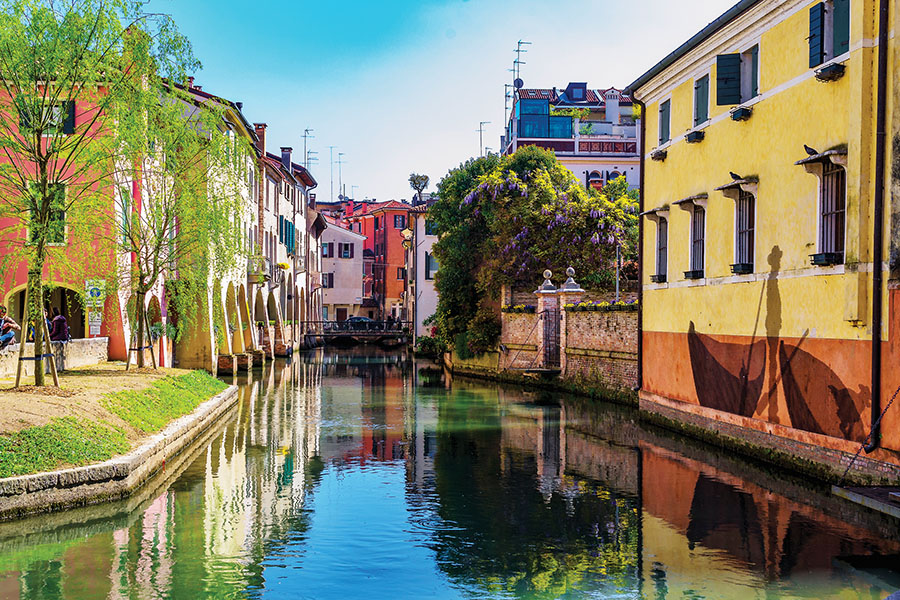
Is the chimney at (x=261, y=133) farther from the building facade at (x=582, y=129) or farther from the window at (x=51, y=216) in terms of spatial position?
the window at (x=51, y=216)

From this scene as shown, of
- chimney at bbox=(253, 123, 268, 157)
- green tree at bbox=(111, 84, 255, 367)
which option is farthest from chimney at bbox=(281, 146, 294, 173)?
green tree at bbox=(111, 84, 255, 367)

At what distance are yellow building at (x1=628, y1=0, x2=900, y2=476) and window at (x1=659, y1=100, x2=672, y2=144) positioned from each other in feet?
0.25

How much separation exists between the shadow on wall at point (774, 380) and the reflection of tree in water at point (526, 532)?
3262 millimetres

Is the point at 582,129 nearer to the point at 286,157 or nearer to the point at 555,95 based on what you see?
the point at 555,95

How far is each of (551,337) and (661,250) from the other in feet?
38.1

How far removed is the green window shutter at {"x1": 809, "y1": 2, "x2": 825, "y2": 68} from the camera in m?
14.2

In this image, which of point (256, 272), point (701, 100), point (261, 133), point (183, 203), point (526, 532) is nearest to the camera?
point (526, 532)

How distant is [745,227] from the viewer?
17.1m

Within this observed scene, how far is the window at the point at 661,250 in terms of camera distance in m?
21.4

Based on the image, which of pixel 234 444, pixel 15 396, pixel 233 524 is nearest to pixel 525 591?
pixel 233 524

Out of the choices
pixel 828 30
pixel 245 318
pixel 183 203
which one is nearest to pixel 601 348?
pixel 183 203

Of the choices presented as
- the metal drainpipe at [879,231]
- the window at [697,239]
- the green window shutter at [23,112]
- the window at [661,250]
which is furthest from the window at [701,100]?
the green window shutter at [23,112]

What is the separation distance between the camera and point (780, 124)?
50.9 feet

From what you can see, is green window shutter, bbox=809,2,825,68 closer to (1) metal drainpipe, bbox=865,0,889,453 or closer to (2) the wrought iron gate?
(1) metal drainpipe, bbox=865,0,889,453
